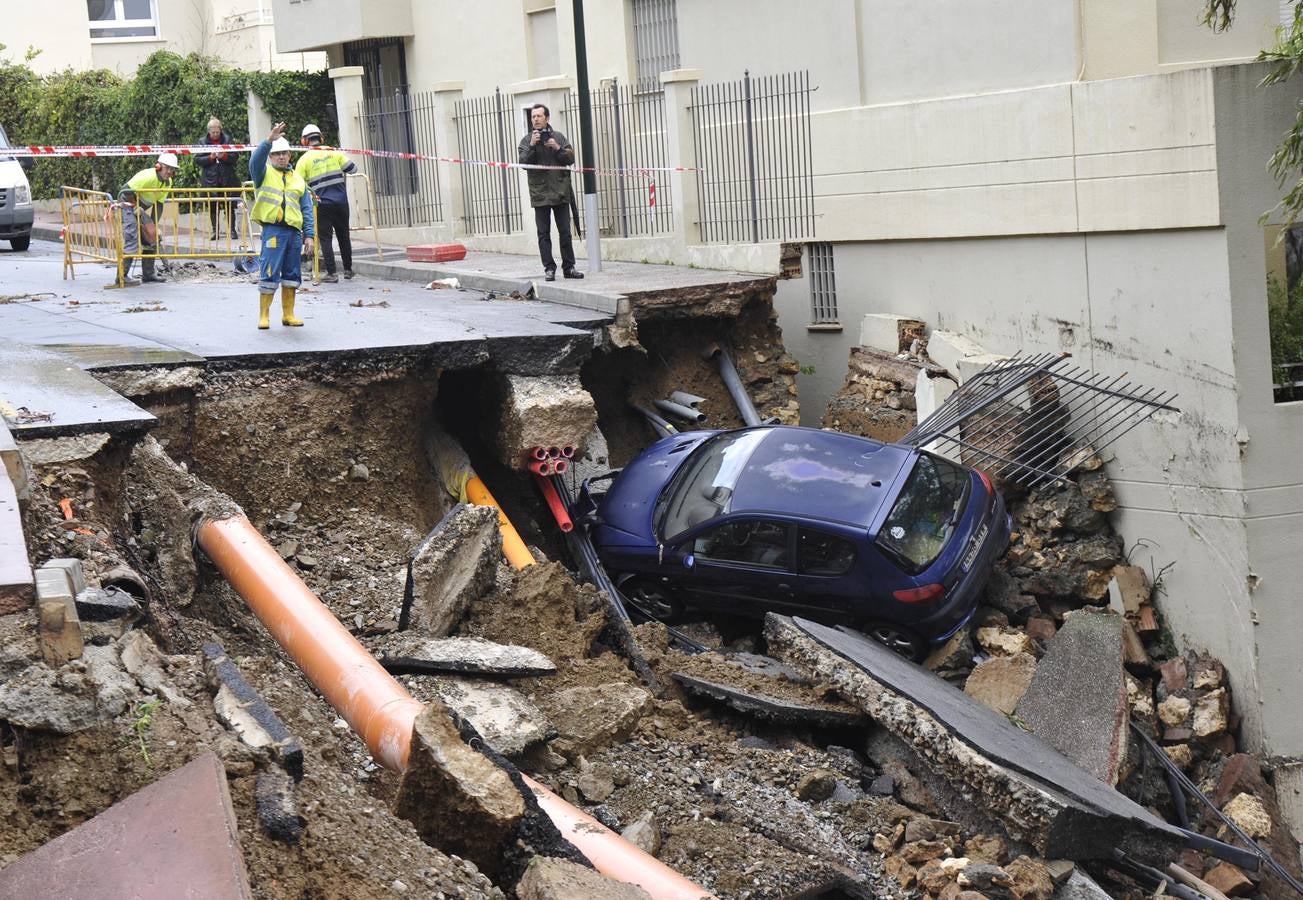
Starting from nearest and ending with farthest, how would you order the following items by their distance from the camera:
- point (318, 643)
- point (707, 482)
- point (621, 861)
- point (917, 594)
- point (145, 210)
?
1. point (621, 861)
2. point (318, 643)
3. point (917, 594)
4. point (707, 482)
5. point (145, 210)

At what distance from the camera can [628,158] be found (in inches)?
678

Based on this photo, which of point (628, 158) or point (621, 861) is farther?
point (628, 158)

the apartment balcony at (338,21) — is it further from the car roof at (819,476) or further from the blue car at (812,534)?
the car roof at (819,476)

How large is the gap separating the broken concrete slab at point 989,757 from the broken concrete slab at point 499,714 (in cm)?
222

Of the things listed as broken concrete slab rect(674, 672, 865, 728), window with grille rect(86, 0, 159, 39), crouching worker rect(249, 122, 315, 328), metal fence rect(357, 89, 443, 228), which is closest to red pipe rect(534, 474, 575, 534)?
crouching worker rect(249, 122, 315, 328)

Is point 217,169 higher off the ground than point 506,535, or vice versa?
point 217,169

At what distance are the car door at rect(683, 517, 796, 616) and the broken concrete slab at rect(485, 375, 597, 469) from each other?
4.64ft

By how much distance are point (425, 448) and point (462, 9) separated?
40.1 feet

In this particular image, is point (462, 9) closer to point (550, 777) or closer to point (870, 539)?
point (870, 539)

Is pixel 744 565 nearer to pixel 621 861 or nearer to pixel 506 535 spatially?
pixel 506 535

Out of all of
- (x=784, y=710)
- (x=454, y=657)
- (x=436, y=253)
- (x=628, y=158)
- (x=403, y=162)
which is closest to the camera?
(x=454, y=657)

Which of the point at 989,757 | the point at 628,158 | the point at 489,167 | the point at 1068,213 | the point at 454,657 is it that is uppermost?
the point at 489,167

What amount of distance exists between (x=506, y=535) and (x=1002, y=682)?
12.8ft

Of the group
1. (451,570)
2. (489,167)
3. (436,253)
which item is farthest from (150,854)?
(489,167)
